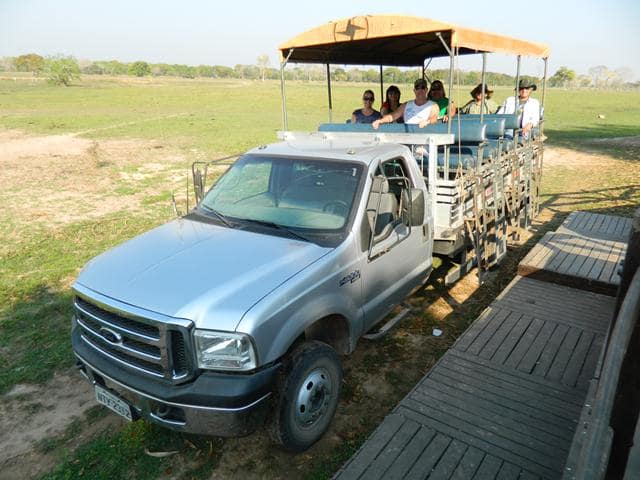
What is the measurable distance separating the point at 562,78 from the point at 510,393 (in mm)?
111500

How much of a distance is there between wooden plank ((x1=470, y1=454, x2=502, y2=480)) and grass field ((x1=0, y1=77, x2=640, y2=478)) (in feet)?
3.31

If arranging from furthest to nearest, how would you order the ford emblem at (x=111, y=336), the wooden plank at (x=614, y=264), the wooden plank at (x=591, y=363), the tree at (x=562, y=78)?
the tree at (x=562, y=78) → the wooden plank at (x=614, y=264) → the wooden plank at (x=591, y=363) → the ford emblem at (x=111, y=336)

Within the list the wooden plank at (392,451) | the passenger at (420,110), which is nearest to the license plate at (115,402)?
the wooden plank at (392,451)

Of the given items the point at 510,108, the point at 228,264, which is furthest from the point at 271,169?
the point at 510,108

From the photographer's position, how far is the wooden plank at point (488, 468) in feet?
8.84

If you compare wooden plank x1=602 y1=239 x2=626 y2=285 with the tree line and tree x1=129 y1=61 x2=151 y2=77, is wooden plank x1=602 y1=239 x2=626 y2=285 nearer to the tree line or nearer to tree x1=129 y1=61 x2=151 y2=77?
the tree line

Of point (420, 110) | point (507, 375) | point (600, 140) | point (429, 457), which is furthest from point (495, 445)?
point (600, 140)

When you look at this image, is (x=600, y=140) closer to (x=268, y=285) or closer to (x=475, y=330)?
(x=475, y=330)

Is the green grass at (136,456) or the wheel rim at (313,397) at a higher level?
the wheel rim at (313,397)

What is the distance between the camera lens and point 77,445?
3.54 m

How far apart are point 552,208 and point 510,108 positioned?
2367mm

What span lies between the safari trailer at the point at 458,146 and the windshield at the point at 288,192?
0.89 m

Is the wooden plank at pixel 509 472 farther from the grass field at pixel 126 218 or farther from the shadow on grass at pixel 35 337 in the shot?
the shadow on grass at pixel 35 337

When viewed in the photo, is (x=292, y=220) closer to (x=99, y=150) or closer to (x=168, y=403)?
(x=168, y=403)
